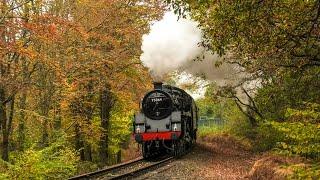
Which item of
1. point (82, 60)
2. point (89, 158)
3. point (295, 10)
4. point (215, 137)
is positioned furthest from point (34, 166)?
point (215, 137)

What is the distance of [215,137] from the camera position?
115ft

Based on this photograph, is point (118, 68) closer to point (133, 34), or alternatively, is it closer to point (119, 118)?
point (133, 34)

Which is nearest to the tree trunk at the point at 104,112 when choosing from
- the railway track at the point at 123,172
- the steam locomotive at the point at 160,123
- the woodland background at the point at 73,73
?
the woodland background at the point at 73,73

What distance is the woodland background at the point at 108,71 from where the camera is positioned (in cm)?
854

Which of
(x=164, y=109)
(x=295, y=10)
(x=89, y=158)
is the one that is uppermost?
(x=295, y=10)

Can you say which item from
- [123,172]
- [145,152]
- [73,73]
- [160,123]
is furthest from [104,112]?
[123,172]

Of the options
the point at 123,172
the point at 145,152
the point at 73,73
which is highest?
the point at 73,73

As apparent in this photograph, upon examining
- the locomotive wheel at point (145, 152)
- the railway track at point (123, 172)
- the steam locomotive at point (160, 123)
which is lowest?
the railway track at point (123, 172)

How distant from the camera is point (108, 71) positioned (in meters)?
21.7

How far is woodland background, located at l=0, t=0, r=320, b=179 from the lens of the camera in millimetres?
8539

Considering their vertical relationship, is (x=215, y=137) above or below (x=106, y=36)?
below

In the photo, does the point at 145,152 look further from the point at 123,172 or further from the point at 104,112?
the point at 104,112

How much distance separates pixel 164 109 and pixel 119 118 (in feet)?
31.2

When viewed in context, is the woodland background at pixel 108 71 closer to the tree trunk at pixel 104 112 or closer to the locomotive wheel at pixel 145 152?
the tree trunk at pixel 104 112
